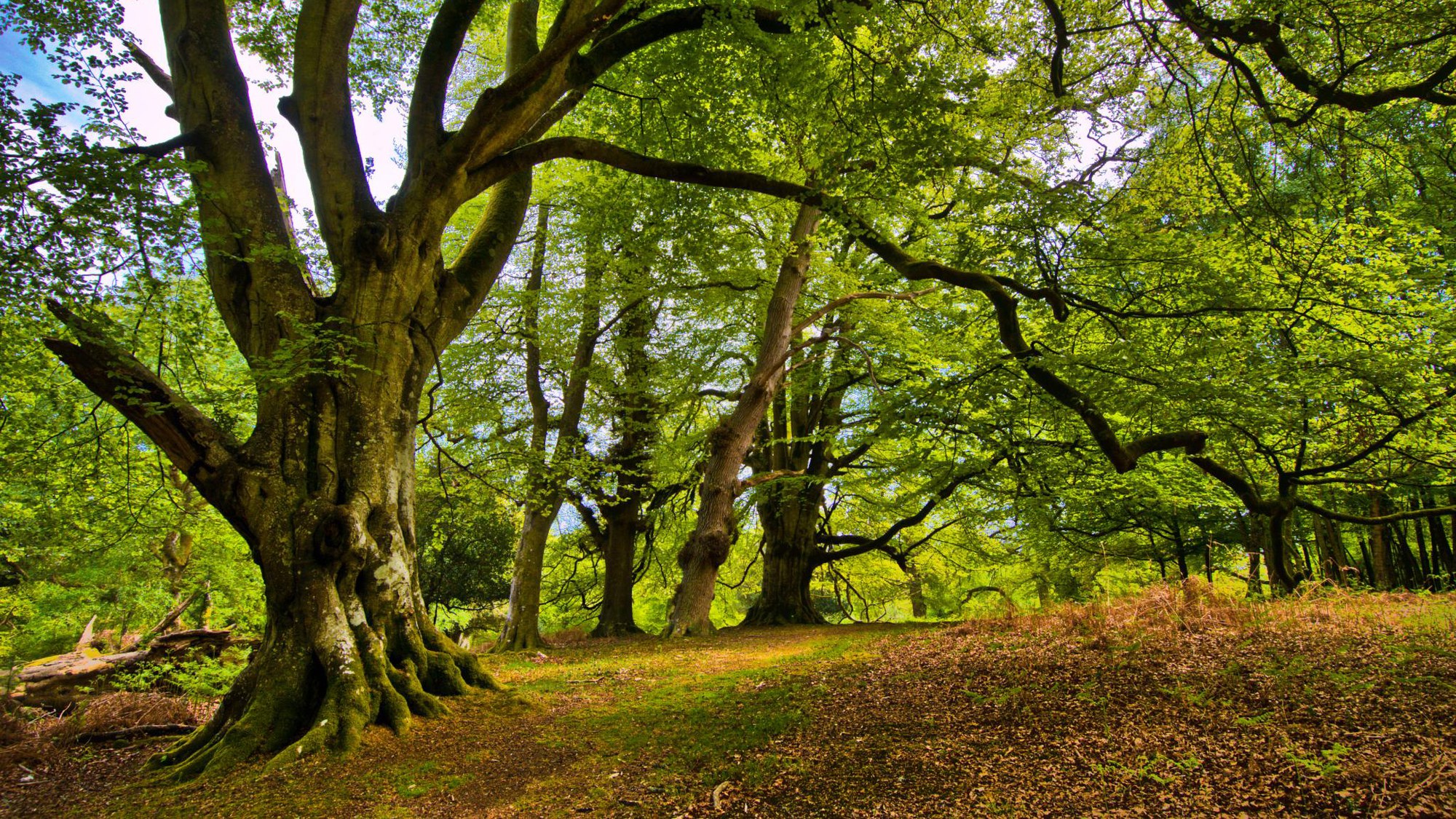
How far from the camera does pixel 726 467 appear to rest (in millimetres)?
10203

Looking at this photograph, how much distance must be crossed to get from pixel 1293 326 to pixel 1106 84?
2.83 m

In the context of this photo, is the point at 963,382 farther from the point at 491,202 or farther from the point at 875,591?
the point at 875,591

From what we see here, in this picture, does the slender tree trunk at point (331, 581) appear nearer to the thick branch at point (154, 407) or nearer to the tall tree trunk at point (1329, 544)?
the thick branch at point (154, 407)

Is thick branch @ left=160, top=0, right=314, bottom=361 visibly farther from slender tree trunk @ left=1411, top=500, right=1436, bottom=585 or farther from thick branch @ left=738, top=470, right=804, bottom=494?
slender tree trunk @ left=1411, top=500, right=1436, bottom=585

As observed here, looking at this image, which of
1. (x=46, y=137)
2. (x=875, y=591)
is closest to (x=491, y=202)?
(x=46, y=137)

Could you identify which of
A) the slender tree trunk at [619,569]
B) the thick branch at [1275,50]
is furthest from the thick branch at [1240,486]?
the slender tree trunk at [619,569]

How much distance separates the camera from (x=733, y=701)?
4.80 metres

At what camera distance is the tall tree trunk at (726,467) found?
10109 millimetres

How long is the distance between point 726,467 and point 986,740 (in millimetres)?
7214

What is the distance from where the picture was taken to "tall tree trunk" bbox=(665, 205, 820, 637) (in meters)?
10.1

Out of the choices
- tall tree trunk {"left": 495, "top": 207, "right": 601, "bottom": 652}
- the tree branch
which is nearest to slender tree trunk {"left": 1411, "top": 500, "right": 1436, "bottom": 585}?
tall tree trunk {"left": 495, "top": 207, "right": 601, "bottom": 652}

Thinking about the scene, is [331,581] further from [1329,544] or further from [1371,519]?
[1329,544]

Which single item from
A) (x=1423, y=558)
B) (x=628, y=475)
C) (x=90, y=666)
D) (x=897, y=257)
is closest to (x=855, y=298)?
(x=897, y=257)

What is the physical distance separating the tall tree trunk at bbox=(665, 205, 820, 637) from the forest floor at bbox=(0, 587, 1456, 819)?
4.40 metres
